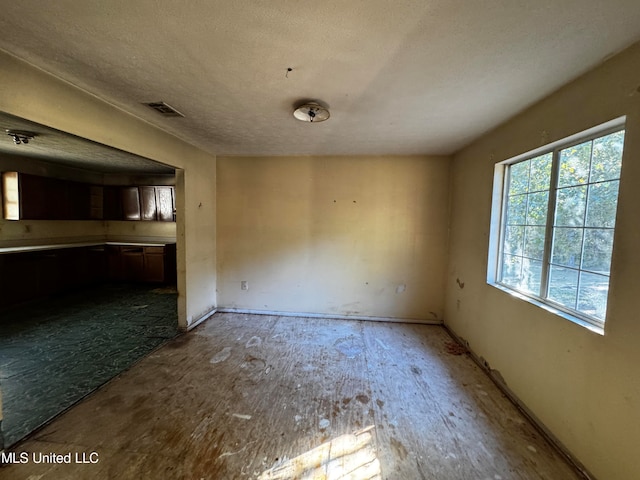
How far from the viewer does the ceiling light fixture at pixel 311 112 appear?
2.01m

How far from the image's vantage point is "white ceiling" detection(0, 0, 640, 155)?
3.65ft

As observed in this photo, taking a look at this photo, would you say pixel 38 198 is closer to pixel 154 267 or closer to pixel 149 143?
pixel 154 267

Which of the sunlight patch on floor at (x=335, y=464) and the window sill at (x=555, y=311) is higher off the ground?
the window sill at (x=555, y=311)

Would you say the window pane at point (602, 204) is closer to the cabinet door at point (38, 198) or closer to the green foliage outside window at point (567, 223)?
the green foliage outside window at point (567, 223)

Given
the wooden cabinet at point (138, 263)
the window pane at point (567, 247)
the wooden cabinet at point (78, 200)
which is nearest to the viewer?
the window pane at point (567, 247)

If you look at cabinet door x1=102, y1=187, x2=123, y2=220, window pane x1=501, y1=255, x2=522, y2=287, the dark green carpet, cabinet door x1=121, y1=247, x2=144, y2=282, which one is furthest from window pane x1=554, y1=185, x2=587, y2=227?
cabinet door x1=102, y1=187, x2=123, y2=220

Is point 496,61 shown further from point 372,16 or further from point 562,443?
point 562,443

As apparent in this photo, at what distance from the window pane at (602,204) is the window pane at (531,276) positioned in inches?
21.5

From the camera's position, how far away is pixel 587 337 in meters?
1.49

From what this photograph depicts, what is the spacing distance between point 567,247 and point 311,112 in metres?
2.09

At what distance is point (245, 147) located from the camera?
3336 millimetres

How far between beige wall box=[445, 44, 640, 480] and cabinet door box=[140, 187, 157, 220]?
589 centimetres

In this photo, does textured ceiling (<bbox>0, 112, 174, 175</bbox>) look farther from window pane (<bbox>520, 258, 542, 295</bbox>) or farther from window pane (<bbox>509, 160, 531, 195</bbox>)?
window pane (<bbox>520, 258, 542, 295</bbox>)

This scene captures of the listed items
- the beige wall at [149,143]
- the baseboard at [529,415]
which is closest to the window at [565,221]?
the baseboard at [529,415]
